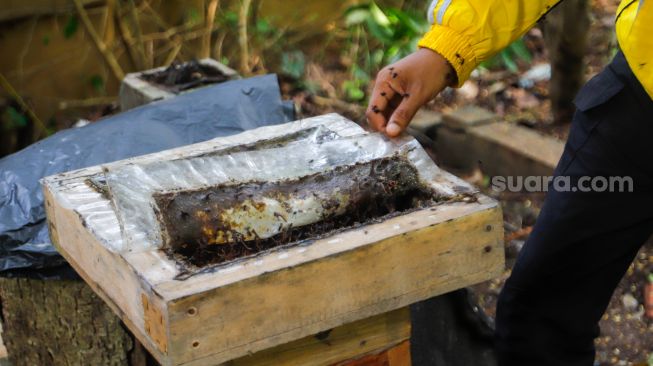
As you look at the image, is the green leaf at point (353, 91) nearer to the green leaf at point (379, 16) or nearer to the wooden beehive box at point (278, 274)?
the green leaf at point (379, 16)

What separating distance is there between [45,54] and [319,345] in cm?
390

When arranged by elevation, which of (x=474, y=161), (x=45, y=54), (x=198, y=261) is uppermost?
(x=198, y=261)

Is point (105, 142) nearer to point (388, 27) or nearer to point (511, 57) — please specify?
point (388, 27)

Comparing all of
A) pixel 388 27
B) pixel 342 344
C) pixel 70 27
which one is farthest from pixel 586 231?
pixel 70 27

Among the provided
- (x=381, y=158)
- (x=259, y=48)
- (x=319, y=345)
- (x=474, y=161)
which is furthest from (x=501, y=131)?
(x=319, y=345)

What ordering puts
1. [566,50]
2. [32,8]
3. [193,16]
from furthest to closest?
[193,16], [32,8], [566,50]

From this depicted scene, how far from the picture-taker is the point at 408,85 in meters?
2.42

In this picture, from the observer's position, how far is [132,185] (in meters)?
2.11

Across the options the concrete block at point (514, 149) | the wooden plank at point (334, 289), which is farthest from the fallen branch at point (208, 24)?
the wooden plank at point (334, 289)

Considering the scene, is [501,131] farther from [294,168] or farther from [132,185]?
[132,185]

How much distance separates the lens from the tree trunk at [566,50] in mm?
4422

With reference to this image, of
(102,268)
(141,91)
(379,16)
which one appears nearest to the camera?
(102,268)

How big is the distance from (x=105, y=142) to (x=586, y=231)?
1.50 m

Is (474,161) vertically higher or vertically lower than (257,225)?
lower
